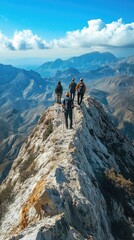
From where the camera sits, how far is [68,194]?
76.8 ft

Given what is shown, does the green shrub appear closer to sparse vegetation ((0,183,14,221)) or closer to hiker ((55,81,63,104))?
sparse vegetation ((0,183,14,221))

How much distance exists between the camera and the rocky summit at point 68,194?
20.1m

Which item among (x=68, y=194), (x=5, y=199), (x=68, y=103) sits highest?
(x=68, y=103)

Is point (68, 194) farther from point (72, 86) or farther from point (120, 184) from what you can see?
point (72, 86)

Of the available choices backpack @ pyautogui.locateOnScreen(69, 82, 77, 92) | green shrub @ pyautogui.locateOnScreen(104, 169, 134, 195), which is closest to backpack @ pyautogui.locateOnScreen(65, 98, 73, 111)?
green shrub @ pyautogui.locateOnScreen(104, 169, 134, 195)

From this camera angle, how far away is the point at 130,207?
3192cm

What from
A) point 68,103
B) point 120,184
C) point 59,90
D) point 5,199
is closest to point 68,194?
point 120,184

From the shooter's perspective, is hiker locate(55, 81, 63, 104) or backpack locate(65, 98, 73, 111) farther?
hiker locate(55, 81, 63, 104)

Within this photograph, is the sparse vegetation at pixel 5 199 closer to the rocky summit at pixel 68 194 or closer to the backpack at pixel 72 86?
the rocky summit at pixel 68 194

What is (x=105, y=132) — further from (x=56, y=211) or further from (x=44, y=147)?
(x=56, y=211)

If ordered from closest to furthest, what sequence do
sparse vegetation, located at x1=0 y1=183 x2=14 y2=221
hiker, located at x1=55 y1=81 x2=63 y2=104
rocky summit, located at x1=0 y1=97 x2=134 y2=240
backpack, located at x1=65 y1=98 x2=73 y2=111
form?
rocky summit, located at x1=0 y1=97 x2=134 y2=240 < sparse vegetation, located at x1=0 y1=183 x2=14 y2=221 < backpack, located at x1=65 y1=98 x2=73 y2=111 < hiker, located at x1=55 y1=81 x2=63 y2=104

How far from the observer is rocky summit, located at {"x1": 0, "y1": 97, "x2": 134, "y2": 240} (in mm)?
20078

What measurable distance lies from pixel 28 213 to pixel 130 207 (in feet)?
45.8

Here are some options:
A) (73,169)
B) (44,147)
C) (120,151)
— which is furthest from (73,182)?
(120,151)
